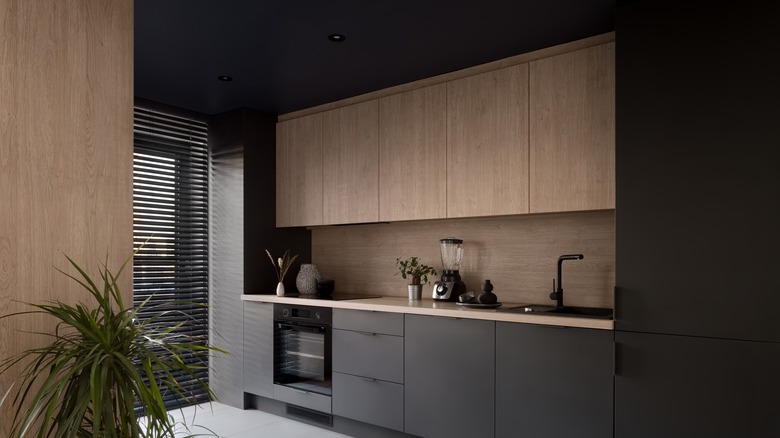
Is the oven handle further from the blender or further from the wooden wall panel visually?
the wooden wall panel

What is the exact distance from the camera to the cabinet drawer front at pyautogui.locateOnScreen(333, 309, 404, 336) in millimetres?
3576

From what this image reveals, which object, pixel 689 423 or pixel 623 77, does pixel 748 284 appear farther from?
pixel 623 77

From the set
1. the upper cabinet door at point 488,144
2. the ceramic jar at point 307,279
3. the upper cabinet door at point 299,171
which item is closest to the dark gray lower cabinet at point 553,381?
the upper cabinet door at point 488,144

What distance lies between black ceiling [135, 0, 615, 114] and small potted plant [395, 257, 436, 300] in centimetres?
130

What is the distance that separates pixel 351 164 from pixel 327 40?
1233mm

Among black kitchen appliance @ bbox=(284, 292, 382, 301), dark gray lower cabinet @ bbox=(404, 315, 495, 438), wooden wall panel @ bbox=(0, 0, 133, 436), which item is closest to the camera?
wooden wall panel @ bbox=(0, 0, 133, 436)

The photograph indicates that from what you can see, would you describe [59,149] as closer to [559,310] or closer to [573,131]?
[573,131]

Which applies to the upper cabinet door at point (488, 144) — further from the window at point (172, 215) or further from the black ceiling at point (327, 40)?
the window at point (172, 215)

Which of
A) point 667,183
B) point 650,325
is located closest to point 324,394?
point 650,325

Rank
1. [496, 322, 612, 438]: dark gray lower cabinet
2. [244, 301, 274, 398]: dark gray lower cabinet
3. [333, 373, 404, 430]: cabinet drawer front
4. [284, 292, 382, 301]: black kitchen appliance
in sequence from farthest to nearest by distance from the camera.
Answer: [244, 301, 274, 398]: dark gray lower cabinet
[284, 292, 382, 301]: black kitchen appliance
[333, 373, 404, 430]: cabinet drawer front
[496, 322, 612, 438]: dark gray lower cabinet

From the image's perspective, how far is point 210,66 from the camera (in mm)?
3680

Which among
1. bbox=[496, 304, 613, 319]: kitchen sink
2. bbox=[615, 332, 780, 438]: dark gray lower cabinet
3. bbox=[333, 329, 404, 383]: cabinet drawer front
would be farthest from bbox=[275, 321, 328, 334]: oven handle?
bbox=[615, 332, 780, 438]: dark gray lower cabinet

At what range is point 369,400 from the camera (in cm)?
370

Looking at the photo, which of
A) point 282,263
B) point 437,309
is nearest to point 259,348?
point 282,263
